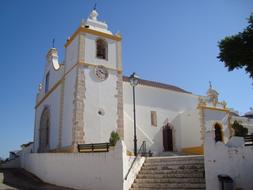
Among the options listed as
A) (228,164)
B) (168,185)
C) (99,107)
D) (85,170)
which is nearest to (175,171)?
(168,185)

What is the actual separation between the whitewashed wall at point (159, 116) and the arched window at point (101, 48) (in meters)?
2.81

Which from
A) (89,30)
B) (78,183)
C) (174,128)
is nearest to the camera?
(78,183)

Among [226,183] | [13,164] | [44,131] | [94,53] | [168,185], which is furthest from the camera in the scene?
[44,131]

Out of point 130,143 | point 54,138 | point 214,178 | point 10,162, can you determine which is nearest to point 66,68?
point 54,138

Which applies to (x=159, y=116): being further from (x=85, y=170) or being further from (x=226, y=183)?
(x=226, y=183)

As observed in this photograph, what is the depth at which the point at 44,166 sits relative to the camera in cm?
1600

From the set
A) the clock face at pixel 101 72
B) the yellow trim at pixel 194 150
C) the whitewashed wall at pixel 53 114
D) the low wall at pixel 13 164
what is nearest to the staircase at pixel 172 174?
the clock face at pixel 101 72

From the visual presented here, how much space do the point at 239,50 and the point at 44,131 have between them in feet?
54.5

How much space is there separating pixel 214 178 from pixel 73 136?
9.10 meters

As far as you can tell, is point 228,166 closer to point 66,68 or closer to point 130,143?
point 130,143

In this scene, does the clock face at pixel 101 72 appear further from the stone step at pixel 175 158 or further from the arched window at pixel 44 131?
the stone step at pixel 175 158

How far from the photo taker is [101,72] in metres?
18.6

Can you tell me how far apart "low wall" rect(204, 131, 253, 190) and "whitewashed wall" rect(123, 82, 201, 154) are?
9932 mm

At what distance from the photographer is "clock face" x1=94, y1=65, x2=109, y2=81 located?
60.4 ft
